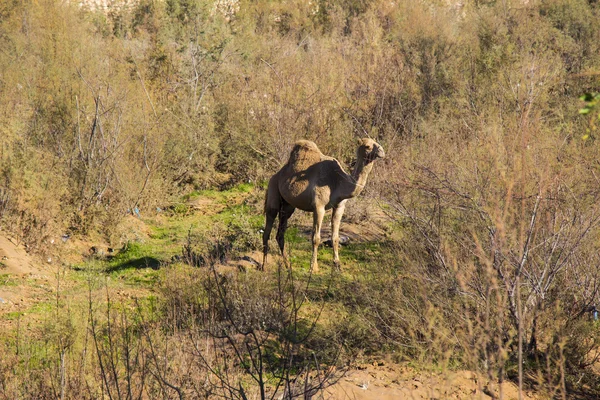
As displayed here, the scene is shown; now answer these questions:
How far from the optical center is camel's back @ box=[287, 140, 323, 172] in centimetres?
1055

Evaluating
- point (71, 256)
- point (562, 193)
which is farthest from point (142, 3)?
point (562, 193)

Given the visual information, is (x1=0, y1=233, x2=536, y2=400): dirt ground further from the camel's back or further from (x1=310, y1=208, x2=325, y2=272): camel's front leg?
the camel's back

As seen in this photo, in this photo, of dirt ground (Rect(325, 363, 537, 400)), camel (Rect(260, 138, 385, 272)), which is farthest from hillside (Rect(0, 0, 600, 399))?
camel (Rect(260, 138, 385, 272))

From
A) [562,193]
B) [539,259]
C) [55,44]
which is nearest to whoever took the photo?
[539,259]

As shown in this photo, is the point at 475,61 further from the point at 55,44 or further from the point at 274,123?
the point at 55,44

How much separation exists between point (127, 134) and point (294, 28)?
1476 cm

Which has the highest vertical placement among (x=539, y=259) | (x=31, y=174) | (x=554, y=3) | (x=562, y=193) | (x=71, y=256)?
(x=554, y=3)

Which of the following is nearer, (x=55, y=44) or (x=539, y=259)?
(x=539, y=259)

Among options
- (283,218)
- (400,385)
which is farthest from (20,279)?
(400,385)

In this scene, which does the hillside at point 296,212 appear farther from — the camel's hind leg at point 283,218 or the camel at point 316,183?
the camel's hind leg at point 283,218

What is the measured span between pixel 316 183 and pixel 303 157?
52cm

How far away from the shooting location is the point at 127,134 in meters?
14.9

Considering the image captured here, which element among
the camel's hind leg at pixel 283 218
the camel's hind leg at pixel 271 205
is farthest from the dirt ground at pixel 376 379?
the camel's hind leg at pixel 283 218

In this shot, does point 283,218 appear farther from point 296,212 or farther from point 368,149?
point 296,212
